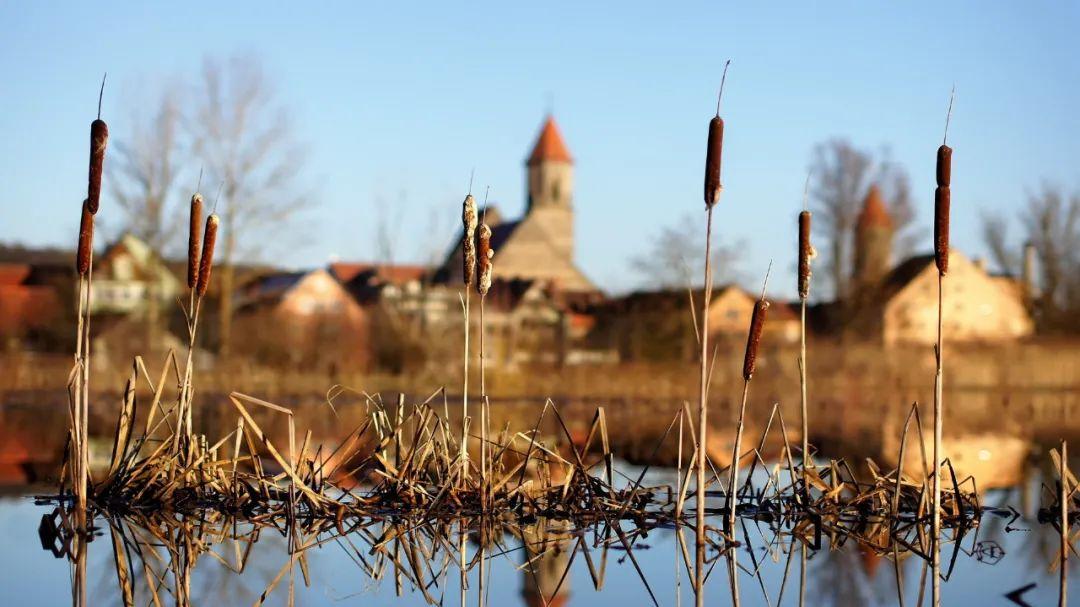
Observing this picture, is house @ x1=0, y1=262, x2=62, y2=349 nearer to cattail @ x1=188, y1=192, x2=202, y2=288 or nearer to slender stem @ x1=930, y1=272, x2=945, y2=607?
cattail @ x1=188, y1=192, x2=202, y2=288

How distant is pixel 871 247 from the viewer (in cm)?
5441

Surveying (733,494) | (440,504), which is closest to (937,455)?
(733,494)

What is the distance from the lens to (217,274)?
39.8 meters

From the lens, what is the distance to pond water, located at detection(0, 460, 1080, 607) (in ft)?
21.9

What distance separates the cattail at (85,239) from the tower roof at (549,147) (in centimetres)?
8888

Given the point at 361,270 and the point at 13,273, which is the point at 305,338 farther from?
the point at 361,270

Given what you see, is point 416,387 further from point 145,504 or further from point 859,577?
Answer: point 859,577

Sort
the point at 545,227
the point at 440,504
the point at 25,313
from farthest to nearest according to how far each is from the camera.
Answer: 1. the point at 545,227
2. the point at 25,313
3. the point at 440,504

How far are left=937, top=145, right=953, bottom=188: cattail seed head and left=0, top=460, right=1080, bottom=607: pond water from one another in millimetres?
2272

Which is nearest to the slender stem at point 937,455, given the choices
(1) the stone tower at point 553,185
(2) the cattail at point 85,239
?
(2) the cattail at point 85,239

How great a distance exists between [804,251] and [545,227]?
87390mm

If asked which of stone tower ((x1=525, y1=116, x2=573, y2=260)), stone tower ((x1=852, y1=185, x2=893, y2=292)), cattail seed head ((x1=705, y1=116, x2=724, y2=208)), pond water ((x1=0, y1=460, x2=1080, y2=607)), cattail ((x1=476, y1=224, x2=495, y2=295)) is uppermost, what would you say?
stone tower ((x1=525, y1=116, x2=573, y2=260))

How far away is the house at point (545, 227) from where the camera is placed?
83188mm

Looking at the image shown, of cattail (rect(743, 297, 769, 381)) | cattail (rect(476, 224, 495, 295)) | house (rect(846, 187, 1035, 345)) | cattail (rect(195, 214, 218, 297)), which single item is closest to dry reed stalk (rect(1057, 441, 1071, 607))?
cattail (rect(743, 297, 769, 381))
